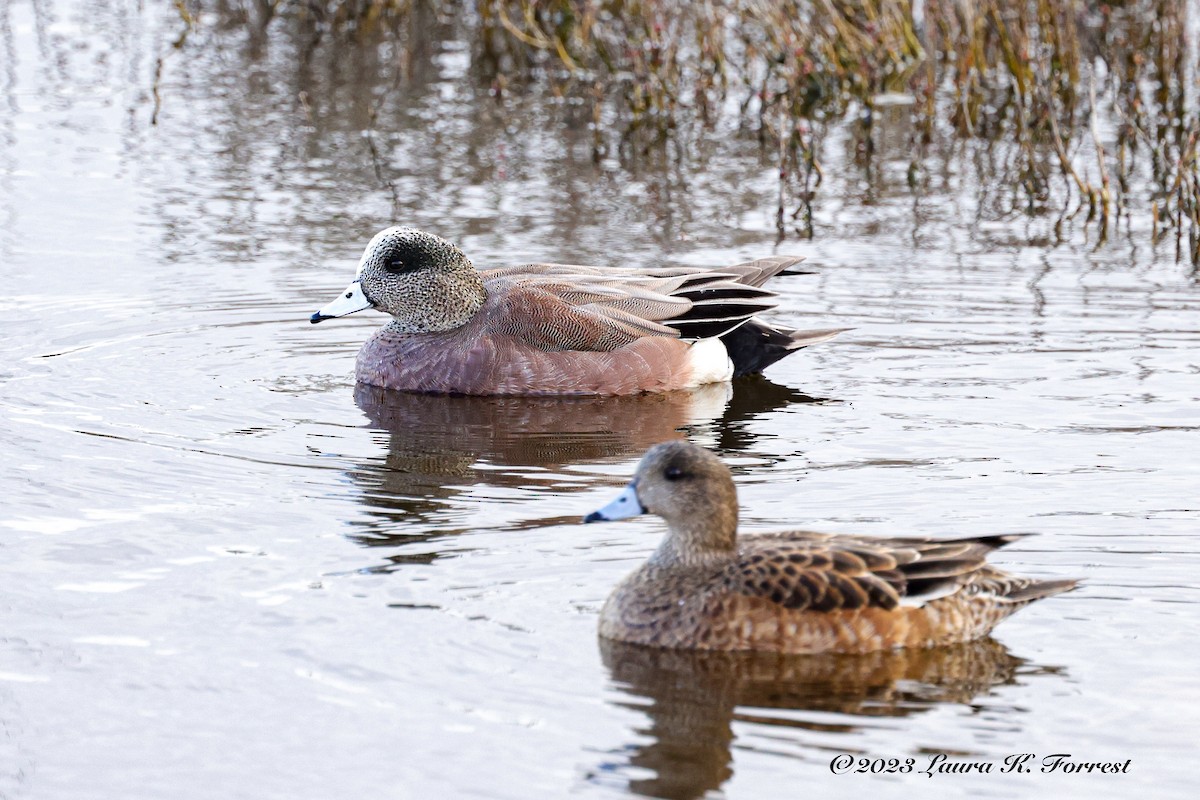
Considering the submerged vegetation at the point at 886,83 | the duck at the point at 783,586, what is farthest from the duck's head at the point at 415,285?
the duck at the point at 783,586

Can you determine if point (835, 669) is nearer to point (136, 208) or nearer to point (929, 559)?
point (929, 559)

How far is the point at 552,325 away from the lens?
8.66m

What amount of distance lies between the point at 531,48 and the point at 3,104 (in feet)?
14.7

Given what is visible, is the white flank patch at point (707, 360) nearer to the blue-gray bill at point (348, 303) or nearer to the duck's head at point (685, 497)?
the blue-gray bill at point (348, 303)

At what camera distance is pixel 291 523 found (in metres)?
6.53

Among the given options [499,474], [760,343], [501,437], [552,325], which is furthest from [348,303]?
[760,343]

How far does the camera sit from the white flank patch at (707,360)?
29.4ft

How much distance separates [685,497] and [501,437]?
256 cm

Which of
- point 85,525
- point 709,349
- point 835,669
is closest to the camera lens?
point 835,669

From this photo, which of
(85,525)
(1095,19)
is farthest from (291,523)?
(1095,19)

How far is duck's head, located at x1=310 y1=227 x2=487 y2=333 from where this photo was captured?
8844 millimetres

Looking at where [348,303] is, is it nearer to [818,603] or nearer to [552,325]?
[552,325]

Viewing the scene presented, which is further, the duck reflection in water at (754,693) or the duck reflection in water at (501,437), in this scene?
the duck reflection in water at (501,437)

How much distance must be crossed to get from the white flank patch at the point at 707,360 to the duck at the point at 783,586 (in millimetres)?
3408
